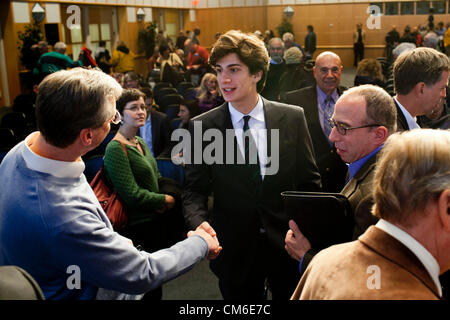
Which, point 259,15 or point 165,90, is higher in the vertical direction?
point 259,15

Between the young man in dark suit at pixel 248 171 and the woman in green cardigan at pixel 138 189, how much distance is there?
834 millimetres

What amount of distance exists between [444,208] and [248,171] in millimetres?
1291

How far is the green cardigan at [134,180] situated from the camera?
3.18 meters

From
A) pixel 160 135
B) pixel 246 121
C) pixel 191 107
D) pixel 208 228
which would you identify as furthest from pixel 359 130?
pixel 191 107

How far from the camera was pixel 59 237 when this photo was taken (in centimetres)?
141

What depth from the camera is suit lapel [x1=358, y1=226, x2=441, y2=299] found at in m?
1.11

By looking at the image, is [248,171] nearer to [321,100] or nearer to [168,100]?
[321,100]

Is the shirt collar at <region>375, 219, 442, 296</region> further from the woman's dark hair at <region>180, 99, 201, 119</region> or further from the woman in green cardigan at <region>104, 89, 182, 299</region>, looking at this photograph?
the woman's dark hair at <region>180, 99, 201, 119</region>

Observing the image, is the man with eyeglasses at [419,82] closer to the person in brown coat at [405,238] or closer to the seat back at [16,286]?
the person in brown coat at [405,238]

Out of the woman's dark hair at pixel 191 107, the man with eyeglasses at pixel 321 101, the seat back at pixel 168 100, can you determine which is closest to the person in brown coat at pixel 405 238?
the man with eyeglasses at pixel 321 101
